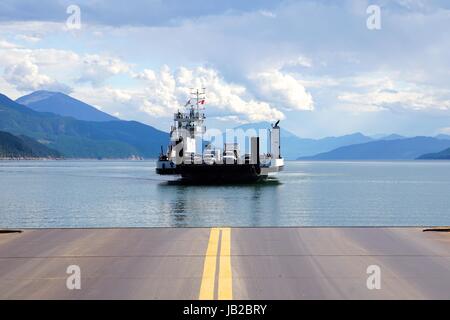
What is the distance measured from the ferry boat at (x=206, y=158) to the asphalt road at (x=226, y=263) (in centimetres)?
8210

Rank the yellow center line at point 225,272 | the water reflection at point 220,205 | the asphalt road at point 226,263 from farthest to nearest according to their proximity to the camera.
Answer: the water reflection at point 220,205 → the asphalt road at point 226,263 → the yellow center line at point 225,272

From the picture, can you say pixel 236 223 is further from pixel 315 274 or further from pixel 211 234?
pixel 315 274

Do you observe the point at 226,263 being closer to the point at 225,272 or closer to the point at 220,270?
the point at 220,270

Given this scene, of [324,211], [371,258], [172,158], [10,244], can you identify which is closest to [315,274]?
[371,258]

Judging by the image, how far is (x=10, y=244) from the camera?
10562mm

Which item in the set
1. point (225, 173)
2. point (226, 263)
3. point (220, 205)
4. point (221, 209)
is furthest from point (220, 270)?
point (225, 173)

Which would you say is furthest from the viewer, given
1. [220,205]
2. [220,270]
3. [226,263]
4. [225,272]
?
[220,205]

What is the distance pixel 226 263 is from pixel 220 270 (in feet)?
1.66

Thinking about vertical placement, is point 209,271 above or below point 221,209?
above

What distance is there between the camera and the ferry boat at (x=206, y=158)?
95.1 metres

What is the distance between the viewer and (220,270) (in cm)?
827

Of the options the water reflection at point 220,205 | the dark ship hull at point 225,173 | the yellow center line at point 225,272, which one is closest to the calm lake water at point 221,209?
the water reflection at point 220,205

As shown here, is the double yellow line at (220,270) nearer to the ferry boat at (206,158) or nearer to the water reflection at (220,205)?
the water reflection at (220,205)

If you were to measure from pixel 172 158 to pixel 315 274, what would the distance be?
101 m
